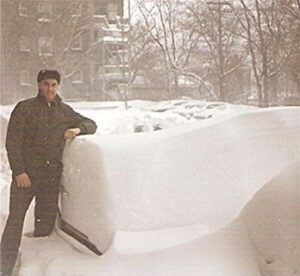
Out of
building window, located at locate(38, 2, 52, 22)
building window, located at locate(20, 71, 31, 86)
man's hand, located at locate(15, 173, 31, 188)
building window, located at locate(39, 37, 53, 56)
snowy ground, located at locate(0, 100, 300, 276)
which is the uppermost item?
building window, located at locate(38, 2, 52, 22)

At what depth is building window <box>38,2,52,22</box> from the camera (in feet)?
4.42

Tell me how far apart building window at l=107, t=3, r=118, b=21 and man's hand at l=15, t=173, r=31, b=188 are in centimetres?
41

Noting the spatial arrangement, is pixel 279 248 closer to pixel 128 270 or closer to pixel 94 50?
pixel 128 270

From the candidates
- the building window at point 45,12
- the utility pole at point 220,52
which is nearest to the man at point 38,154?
the building window at point 45,12

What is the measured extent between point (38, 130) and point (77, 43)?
219 millimetres

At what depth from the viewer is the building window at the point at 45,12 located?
1.35m

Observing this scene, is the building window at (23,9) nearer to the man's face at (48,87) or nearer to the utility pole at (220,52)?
the man's face at (48,87)

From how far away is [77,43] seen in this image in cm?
135

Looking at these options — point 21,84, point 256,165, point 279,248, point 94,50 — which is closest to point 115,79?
point 94,50

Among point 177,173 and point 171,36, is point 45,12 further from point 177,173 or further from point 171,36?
point 177,173

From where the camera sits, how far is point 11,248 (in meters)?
1.33

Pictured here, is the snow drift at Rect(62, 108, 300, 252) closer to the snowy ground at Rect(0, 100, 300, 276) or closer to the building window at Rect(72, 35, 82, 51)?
the snowy ground at Rect(0, 100, 300, 276)

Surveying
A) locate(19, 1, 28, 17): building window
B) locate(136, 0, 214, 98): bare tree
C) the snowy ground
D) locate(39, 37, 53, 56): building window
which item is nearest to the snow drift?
the snowy ground

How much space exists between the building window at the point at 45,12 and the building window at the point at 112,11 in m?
0.14
